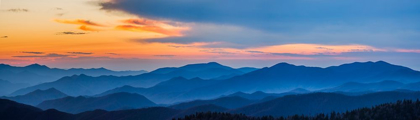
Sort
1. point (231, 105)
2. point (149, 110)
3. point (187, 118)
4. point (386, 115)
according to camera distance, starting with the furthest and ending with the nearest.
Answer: point (231, 105) → point (149, 110) → point (187, 118) → point (386, 115)

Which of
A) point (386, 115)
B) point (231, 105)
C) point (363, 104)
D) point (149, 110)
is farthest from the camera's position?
point (231, 105)

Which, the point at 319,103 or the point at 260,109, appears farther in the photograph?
the point at 319,103

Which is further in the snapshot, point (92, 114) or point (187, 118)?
point (92, 114)

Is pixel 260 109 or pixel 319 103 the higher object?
pixel 319 103

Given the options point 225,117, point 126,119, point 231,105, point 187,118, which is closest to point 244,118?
point 225,117

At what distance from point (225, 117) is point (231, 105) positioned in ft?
489

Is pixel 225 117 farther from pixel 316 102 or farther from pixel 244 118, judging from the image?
pixel 316 102

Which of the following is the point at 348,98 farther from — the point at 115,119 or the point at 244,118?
the point at 244,118

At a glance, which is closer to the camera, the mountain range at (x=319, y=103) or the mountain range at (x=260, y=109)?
the mountain range at (x=260, y=109)

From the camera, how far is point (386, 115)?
3725 cm

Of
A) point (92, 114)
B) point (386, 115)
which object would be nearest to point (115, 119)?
point (92, 114)

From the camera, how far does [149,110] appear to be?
12875 cm

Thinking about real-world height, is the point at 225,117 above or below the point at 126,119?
above

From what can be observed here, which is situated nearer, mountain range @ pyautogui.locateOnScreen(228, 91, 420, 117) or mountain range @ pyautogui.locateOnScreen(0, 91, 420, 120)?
mountain range @ pyautogui.locateOnScreen(0, 91, 420, 120)
